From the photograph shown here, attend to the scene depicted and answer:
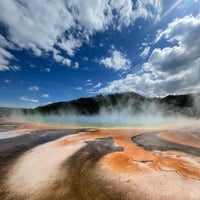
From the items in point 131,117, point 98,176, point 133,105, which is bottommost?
point 98,176

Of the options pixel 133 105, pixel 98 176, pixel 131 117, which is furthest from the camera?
pixel 133 105

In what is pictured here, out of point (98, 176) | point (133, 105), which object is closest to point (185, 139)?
point (98, 176)

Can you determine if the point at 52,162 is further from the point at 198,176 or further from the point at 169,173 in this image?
the point at 198,176

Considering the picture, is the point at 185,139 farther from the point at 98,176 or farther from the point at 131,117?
the point at 131,117

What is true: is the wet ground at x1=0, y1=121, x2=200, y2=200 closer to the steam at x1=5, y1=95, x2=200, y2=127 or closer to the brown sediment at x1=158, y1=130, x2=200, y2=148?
the brown sediment at x1=158, y1=130, x2=200, y2=148

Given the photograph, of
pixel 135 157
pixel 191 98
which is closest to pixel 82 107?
pixel 191 98

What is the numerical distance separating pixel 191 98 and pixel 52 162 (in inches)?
1914

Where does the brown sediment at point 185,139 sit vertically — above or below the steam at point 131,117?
below

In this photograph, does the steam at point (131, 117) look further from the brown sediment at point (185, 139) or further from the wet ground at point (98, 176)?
the wet ground at point (98, 176)

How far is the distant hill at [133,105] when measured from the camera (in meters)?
37.0

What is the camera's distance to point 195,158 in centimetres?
523

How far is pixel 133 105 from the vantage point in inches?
1735

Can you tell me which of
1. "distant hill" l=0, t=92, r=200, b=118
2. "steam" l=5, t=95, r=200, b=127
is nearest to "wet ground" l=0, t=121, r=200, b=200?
"steam" l=5, t=95, r=200, b=127

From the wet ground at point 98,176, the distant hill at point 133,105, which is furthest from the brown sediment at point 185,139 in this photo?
the distant hill at point 133,105
